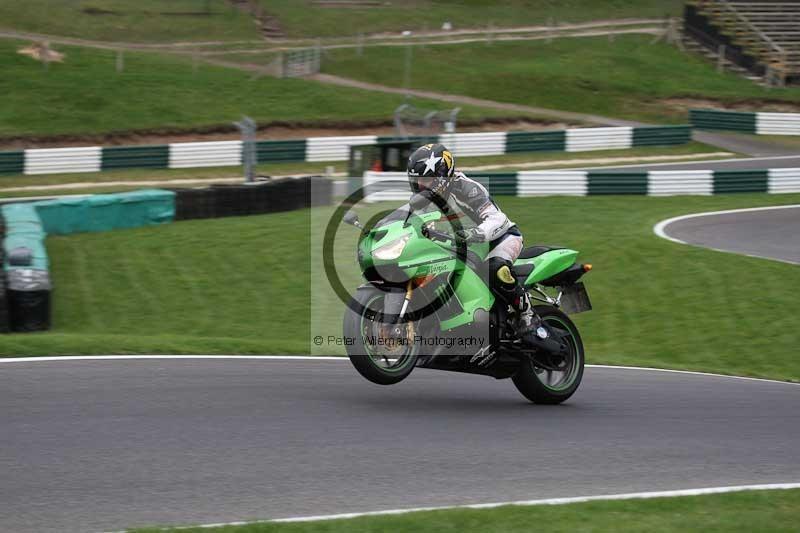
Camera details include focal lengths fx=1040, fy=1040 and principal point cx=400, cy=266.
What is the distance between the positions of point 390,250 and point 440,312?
0.70m

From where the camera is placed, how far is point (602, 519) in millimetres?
5348

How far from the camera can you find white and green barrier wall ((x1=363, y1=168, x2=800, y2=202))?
21.3 metres

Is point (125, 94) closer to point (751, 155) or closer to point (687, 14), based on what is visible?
point (751, 155)

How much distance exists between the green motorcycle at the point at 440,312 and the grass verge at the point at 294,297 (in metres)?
1.25

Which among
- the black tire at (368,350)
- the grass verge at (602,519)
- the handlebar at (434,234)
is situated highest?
the handlebar at (434,234)

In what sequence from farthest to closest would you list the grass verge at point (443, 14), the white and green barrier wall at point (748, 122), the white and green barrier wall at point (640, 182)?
the grass verge at point (443, 14)
the white and green barrier wall at point (748, 122)
the white and green barrier wall at point (640, 182)

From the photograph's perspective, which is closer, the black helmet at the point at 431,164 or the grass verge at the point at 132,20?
the black helmet at the point at 431,164

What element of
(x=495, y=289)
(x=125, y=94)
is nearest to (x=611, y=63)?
(x=125, y=94)

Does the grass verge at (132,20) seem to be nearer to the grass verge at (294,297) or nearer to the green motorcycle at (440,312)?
the grass verge at (294,297)

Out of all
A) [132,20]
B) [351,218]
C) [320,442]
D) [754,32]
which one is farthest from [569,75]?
[320,442]

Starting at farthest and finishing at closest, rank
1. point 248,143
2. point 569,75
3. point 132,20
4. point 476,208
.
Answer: point 132,20
point 569,75
point 248,143
point 476,208

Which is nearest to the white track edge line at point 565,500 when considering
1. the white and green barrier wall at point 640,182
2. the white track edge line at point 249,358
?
the white track edge line at point 249,358

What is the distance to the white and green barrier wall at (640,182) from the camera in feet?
70.0

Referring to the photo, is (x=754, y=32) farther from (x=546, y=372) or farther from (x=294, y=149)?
(x=546, y=372)
